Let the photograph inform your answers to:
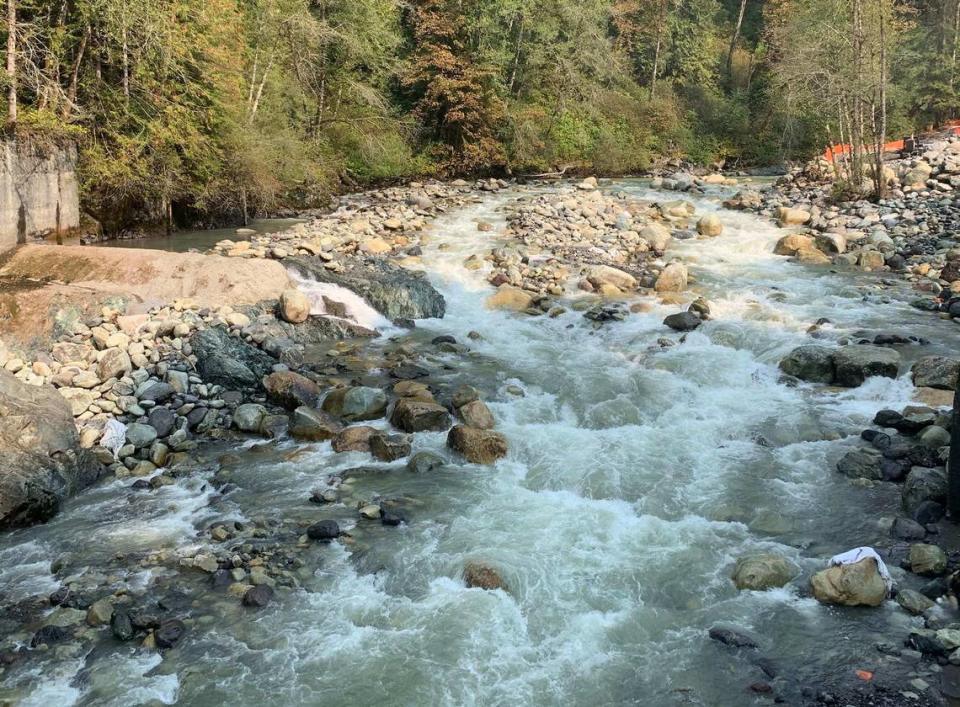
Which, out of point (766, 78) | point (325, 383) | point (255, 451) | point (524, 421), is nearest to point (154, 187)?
point (325, 383)

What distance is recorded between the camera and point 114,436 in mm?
8375

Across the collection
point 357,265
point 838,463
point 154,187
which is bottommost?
point 838,463

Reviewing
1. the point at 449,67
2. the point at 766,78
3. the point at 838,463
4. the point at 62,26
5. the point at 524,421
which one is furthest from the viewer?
the point at 766,78

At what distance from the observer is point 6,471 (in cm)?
696

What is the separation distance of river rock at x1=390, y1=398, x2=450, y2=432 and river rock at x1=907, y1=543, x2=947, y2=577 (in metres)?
Answer: 4.96

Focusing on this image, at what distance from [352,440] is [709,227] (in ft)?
40.8

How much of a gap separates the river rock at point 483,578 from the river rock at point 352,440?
2.63 m

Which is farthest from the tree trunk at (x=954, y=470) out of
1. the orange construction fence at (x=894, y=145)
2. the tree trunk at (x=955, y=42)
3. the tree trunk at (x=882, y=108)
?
the tree trunk at (x=955, y=42)

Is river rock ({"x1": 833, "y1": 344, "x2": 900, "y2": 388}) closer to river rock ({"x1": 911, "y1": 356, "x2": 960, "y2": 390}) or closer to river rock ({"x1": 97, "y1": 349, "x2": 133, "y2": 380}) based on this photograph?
river rock ({"x1": 911, "y1": 356, "x2": 960, "y2": 390})

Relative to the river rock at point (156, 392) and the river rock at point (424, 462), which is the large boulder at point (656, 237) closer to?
the river rock at point (424, 462)

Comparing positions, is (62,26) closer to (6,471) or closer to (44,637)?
(6,471)

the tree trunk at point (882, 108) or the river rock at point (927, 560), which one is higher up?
the tree trunk at point (882, 108)

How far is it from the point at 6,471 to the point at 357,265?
26.4 feet

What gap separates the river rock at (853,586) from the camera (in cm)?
574
